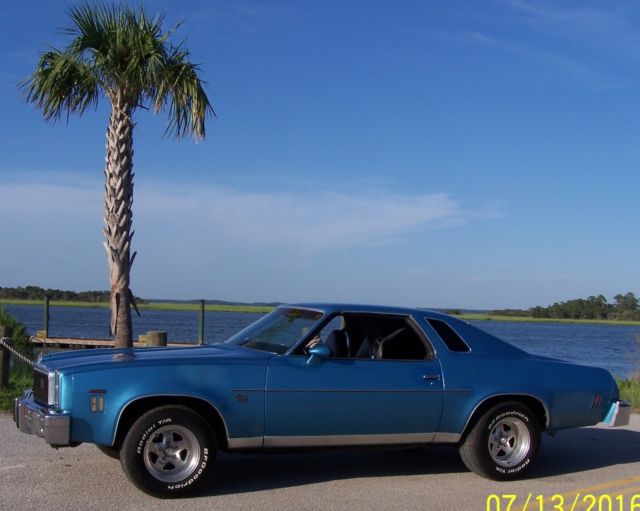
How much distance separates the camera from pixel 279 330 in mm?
7656

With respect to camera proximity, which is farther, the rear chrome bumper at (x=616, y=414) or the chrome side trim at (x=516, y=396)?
the rear chrome bumper at (x=616, y=414)

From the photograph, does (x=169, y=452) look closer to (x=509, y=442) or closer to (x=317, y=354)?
(x=317, y=354)

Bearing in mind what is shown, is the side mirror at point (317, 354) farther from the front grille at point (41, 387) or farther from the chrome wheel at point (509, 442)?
the front grille at point (41, 387)

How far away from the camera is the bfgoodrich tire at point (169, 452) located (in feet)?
21.4

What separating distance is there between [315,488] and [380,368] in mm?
1128

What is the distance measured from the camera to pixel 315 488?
7.14 metres

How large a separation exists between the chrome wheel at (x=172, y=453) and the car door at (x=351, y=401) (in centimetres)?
61

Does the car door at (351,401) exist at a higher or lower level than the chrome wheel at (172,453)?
higher

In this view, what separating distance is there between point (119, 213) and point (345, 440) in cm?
641

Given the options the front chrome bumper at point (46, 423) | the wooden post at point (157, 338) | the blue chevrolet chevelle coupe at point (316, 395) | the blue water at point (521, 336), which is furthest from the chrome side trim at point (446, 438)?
the blue water at point (521, 336)

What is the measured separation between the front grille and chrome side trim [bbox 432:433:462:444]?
3253 mm

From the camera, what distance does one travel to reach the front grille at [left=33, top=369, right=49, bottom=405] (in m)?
6.78

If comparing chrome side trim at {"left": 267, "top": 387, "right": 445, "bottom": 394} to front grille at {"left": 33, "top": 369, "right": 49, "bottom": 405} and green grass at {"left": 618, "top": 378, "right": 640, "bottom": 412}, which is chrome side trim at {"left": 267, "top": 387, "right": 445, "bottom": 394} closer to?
front grille at {"left": 33, "top": 369, "right": 49, "bottom": 405}
